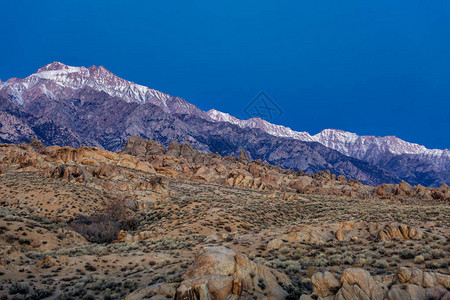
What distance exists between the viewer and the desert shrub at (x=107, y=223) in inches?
1230

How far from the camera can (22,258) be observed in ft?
55.0

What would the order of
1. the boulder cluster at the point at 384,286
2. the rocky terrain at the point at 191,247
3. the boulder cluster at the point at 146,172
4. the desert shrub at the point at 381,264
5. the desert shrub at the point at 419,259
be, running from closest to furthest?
the boulder cluster at the point at 384,286, the rocky terrain at the point at 191,247, the desert shrub at the point at 419,259, the desert shrub at the point at 381,264, the boulder cluster at the point at 146,172

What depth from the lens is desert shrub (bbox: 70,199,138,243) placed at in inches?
1230

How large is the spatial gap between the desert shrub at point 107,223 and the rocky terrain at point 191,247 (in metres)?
0.15

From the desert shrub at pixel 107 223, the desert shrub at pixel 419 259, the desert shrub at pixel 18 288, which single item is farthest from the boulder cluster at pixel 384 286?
the desert shrub at pixel 107 223

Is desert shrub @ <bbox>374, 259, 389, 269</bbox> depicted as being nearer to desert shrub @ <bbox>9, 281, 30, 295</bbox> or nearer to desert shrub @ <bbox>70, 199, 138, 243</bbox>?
desert shrub @ <bbox>9, 281, 30, 295</bbox>

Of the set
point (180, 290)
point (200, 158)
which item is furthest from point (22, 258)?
point (200, 158)

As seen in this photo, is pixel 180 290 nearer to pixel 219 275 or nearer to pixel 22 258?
pixel 219 275

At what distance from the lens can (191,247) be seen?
22.3 meters

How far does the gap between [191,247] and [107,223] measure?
763 inches

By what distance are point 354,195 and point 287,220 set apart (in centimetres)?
4240

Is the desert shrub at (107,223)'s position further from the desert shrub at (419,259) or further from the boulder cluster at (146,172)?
the desert shrub at (419,259)

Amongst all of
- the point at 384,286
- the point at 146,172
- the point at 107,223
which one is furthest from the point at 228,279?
the point at 146,172

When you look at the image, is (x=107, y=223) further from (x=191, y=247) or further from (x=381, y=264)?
(x=381, y=264)
